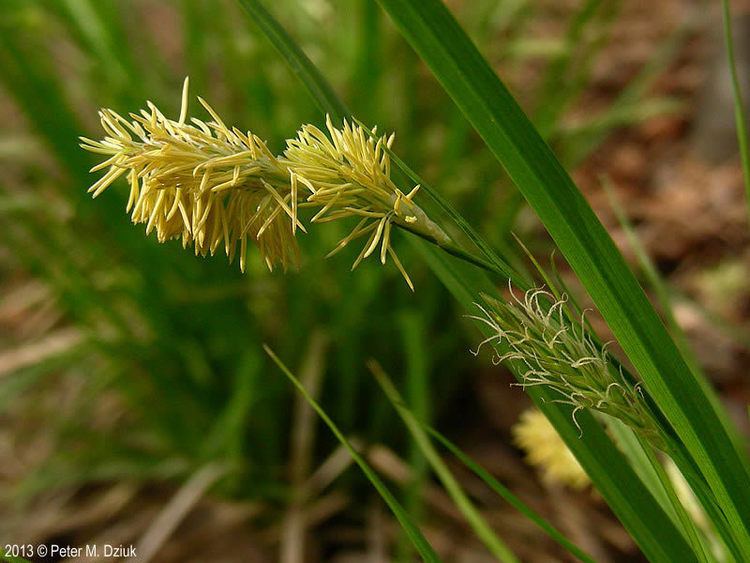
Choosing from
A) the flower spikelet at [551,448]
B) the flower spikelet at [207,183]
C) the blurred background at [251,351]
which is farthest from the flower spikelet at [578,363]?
the blurred background at [251,351]

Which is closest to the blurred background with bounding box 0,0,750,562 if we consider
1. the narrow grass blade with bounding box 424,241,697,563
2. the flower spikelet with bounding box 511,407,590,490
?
the flower spikelet with bounding box 511,407,590,490

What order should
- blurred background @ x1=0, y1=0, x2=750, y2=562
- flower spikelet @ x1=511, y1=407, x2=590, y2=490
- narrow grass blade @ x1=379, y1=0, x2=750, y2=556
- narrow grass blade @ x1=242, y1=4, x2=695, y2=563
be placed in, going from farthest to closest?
blurred background @ x1=0, y1=0, x2=750, y2=562 → flower spikelet @ x1=511, y1=407, x2=590, y2=490 → narrow grass blade @ x1=242, y1=4, x2=695, y2=563 → narrow grass blade @ x1=379, y1=0, x2=750, y2=556

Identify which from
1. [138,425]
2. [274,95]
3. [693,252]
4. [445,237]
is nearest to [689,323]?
[693,252]

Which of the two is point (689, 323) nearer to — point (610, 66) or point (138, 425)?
point (138, 425)

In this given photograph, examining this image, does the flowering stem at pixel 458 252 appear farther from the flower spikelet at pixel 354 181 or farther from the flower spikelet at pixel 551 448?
the flower spikelet at pixel 551 448

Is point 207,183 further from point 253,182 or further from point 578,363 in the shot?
point 578,363

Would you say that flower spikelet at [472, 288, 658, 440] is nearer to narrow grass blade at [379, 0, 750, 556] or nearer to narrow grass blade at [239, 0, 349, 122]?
narrow grass blade at [379, 0, 750, 556]

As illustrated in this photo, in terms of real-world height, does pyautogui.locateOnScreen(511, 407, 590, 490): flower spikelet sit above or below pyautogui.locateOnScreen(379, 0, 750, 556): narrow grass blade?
below
